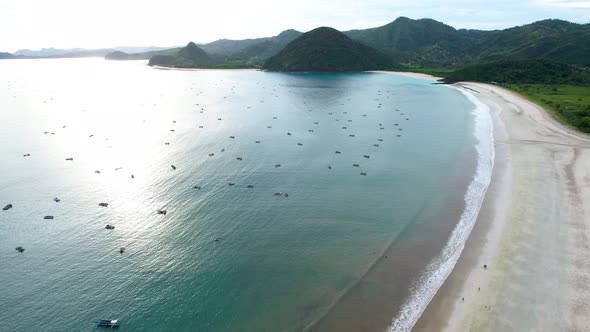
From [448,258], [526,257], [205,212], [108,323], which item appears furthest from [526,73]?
[108,323]

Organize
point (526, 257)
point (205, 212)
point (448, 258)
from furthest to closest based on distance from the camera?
point (205, 212), point (448, 258), point (526, 257)

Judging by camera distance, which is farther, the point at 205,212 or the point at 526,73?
the point at 526,73

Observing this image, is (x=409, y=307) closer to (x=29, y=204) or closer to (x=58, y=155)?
(x=29, y=204)

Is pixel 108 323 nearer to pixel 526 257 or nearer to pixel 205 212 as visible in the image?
pixel 205 212

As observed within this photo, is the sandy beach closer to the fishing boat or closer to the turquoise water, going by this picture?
the turquoise water

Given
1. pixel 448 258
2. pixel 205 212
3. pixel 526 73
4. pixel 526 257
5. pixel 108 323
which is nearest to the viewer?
pixel 108 323

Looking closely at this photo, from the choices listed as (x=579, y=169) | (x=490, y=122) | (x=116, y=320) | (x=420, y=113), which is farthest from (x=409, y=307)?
(x=420, y=113)
